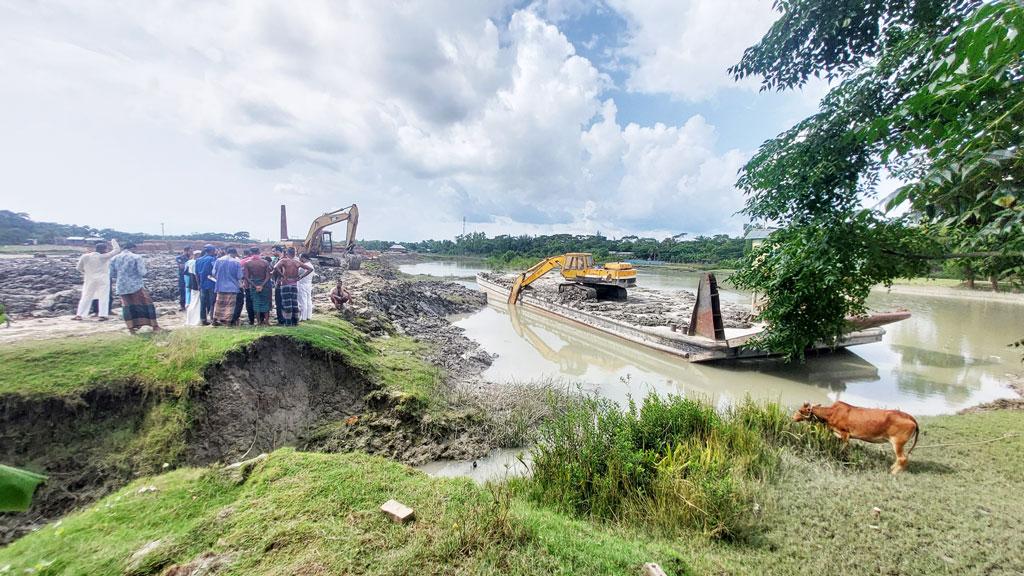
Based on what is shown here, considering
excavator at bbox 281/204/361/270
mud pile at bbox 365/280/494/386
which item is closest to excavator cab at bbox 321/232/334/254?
excavator at bbox 281/204/361/270

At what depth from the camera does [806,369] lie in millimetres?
10625

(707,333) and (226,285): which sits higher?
(226,285)

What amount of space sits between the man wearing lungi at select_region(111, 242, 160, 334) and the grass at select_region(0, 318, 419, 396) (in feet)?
2.27

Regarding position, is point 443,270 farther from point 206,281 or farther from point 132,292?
point 132,292

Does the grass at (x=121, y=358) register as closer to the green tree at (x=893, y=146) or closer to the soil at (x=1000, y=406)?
the green tree at (x=893, y=146)

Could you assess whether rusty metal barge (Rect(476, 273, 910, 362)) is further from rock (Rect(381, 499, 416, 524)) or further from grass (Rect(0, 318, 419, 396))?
rock (Rect(381, 499, 416, 524))

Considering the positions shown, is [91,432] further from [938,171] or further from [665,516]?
[938,171]

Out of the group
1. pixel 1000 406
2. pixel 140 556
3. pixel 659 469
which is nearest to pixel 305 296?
pixel 140 556

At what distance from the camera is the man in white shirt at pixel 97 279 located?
7.75 meters

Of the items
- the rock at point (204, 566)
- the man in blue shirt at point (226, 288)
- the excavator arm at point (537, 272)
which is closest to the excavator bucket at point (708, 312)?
the excavator arm at point (537, 272)

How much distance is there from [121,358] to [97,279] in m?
4.19

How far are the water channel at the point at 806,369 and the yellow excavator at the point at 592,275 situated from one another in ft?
11.5

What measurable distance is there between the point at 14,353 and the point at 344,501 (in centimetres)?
516

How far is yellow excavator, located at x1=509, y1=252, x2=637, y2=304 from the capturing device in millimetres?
18688
